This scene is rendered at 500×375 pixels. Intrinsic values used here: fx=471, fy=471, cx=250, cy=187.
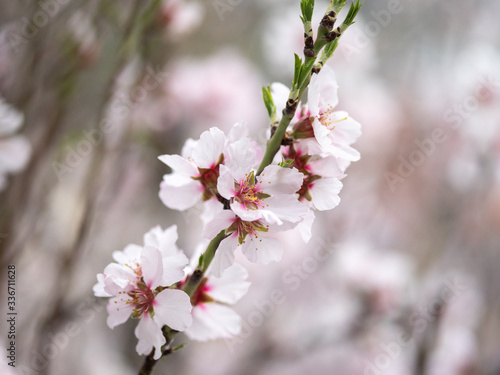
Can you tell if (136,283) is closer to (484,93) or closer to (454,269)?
(454,269)

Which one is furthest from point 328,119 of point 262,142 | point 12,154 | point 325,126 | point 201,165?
point 262,142

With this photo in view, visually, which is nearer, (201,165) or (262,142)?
(201,165)

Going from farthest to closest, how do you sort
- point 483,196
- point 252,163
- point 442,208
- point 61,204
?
point 442,208, point 61,204, point 483,196, point 252,163

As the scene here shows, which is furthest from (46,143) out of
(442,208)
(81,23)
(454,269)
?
(442,208)

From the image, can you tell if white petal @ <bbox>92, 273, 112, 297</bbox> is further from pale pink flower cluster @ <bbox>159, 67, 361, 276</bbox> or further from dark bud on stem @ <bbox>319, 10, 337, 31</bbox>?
dark bud on stem @ <bbox>319, 10, 337, 31</bbox>

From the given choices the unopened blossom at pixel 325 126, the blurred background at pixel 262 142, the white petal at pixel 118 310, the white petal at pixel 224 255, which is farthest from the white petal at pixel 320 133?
the blurred background at pixel 262 142

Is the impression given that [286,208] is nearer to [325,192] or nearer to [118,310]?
[325,192]

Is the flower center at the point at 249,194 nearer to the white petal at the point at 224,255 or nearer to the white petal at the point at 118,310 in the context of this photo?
the white petal at the point at 224,255
